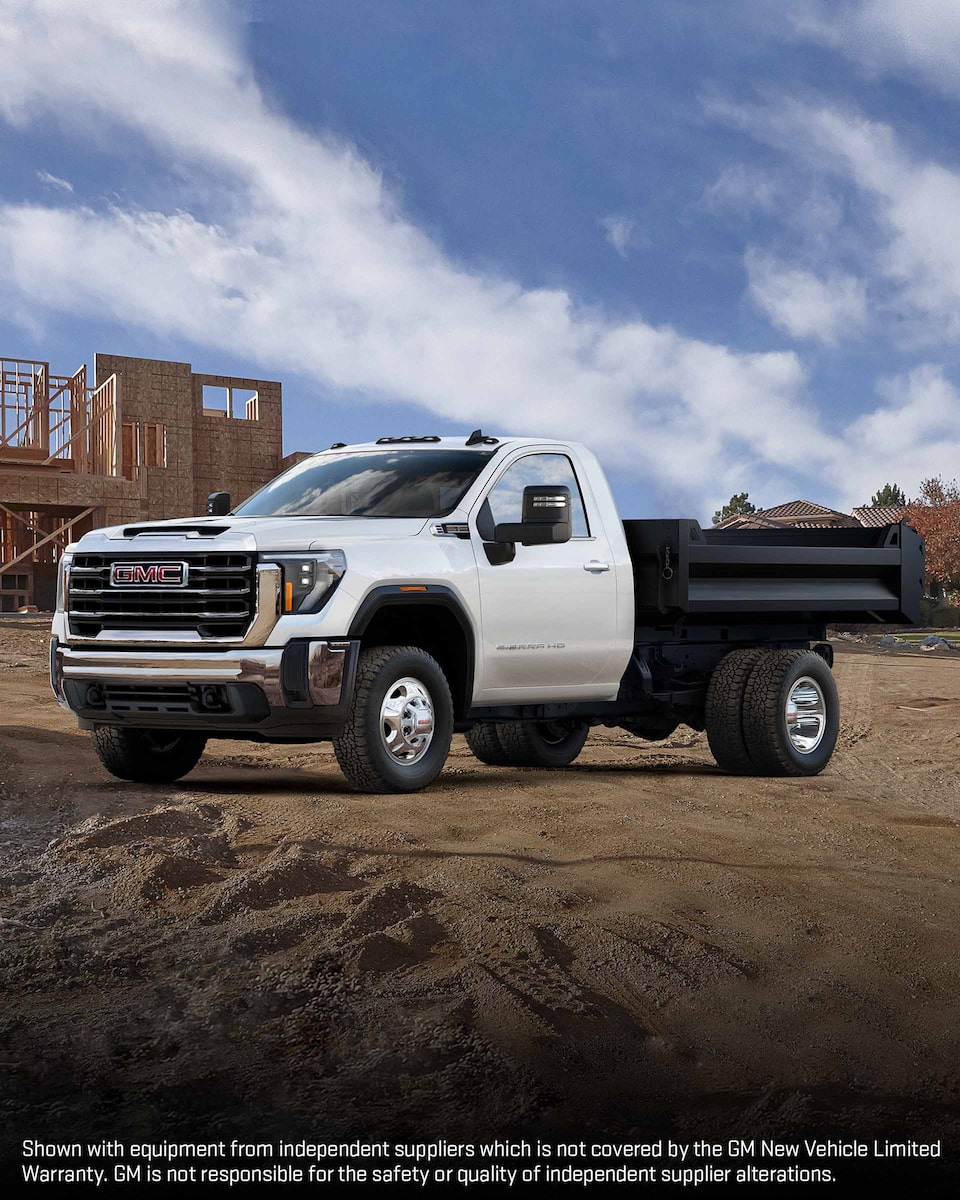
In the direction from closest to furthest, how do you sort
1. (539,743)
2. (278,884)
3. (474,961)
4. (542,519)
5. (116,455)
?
(474,961), (278,884), (542,519), (539,743), (116,455)

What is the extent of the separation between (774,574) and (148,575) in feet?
15.6

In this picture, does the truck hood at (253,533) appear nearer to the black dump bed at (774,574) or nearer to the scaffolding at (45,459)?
the black dump bed at (774,574)

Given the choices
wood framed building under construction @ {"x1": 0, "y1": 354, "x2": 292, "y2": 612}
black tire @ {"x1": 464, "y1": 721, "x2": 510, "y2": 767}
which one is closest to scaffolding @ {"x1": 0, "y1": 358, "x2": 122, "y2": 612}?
wood framed building under construction @ {"x1": 0, "y1": 354, "x2": 292, "y2": 612}

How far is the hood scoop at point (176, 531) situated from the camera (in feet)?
26.8

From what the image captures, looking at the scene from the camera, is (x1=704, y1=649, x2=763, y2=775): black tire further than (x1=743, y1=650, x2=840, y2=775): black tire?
Yes

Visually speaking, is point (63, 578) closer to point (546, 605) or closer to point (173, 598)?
point (173, 598)

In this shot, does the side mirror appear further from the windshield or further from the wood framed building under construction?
the wood framed building under construction

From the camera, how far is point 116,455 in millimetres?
38656

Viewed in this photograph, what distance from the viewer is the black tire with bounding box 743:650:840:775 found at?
1037cm

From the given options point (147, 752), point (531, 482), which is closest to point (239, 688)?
point (147, 752)

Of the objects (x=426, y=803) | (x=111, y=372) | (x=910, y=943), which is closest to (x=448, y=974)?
(x=910, y=943)

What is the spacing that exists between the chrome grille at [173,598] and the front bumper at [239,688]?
0.17 m

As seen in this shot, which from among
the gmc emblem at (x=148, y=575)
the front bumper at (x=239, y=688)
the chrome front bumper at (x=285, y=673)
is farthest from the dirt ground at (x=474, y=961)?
the gmc emblem at (x=148, y=575)

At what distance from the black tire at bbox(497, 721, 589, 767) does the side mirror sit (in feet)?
8.30
